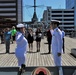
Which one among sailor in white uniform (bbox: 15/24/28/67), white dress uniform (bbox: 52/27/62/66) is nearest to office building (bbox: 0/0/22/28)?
sailor in white uniform (bbox: 15/24/28/67)

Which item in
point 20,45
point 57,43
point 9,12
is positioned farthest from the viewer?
point 9,12

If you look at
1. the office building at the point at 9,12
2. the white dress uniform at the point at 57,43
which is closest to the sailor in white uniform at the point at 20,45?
the white dress uniform at the point at 57,43

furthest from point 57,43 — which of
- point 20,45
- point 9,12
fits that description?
point 9,12

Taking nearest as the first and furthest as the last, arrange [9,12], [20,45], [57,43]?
1. [57,43]
2. [20,45]
3. [9,12]

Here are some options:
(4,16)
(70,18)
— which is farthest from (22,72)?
(70,18)

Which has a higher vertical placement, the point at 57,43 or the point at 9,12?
the point at 9,12

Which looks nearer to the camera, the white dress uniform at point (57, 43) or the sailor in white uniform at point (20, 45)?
the white dress uniform at point (57, 43)

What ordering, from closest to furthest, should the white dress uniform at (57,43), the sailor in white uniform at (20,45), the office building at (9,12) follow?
the white dress uniform at (57,43) → the sailor in white uniform at (20,45) → the office building at (9,12)

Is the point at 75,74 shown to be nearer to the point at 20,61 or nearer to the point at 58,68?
the point at 58,68

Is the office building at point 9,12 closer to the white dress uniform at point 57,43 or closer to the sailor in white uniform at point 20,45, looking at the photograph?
the sailor in white uniform at point 20,45

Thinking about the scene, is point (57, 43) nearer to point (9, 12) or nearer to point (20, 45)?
point (20, 45)

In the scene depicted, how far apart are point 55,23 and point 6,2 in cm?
12821

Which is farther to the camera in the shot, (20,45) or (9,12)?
(9,12)

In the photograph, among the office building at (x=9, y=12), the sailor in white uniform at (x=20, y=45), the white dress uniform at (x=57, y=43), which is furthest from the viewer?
the office building at (x=9, y=12)
